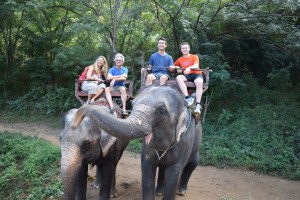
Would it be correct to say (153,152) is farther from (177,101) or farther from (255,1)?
(255,1)

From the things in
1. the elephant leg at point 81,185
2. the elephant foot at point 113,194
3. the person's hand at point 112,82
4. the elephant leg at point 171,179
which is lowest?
the elephant foot at point 113,194

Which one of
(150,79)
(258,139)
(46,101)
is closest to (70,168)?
(150,79)

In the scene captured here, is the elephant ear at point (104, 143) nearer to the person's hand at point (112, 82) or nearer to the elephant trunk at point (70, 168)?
the elephant trunk at point (70, 168)

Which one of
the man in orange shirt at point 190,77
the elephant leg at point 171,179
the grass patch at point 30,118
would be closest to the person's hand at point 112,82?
the man in orange shirt at point 190,77

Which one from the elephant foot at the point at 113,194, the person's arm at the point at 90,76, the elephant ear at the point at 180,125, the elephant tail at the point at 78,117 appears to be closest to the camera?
the elephant tail at the point at 78,117

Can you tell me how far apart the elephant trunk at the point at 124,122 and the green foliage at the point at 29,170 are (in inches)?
156

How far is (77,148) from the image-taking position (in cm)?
366

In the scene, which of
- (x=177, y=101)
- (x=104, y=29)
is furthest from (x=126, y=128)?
(x=104, y=29)

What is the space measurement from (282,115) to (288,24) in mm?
3018

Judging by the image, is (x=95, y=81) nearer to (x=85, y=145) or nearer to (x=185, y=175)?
(x=185, y=175)

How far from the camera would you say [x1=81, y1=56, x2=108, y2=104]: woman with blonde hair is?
6.28 metres

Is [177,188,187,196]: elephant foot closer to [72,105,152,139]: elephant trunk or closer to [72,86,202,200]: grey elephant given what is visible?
[72,86,202,200]: grey elephant

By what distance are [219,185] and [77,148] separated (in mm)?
4335

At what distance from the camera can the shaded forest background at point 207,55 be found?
30.8 ft
